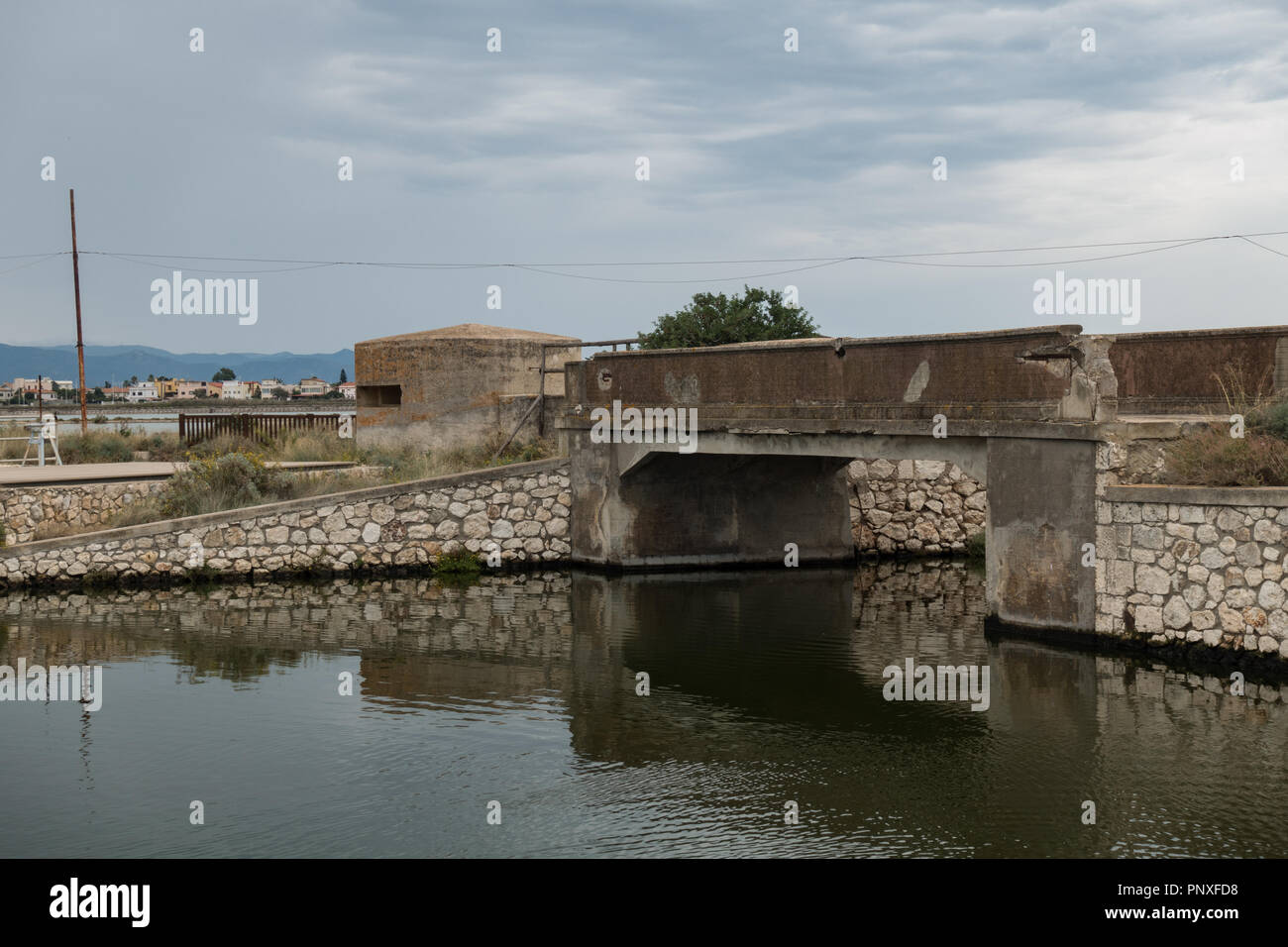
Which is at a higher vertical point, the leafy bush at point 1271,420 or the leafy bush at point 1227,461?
the leafy bush at point 1271,420

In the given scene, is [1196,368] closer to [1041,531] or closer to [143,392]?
[1041,531]

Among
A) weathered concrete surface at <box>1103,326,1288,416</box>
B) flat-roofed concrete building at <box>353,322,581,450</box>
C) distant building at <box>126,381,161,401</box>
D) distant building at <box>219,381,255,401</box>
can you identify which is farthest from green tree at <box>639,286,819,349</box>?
distant building at <box>126,381,161,401</box>

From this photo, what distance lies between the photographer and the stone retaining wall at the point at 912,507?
23594mm

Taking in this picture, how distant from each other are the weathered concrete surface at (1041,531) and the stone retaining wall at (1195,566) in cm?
24

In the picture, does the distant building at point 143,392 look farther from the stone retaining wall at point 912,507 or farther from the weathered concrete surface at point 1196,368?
the weathered concrete surface at point 1196,368

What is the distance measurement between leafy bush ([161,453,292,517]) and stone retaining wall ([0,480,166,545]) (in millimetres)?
705

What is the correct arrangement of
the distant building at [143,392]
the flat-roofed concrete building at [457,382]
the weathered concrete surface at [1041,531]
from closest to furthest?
1. the weathered concrete surface at [1041,531]
2. the flat-roofed concrete building at [457,382]
3. the distant building at [143,392]

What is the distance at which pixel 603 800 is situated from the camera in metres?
9.57

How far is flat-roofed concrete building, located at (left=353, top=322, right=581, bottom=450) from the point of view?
27.1 m

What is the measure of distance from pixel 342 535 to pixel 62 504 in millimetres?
4833

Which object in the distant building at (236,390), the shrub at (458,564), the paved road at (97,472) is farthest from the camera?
the distant building at (236,390)

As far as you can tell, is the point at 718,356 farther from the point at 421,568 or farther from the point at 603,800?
the point at 603,800

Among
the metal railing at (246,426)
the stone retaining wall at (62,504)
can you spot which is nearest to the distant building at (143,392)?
the metal railing at (246,426)
